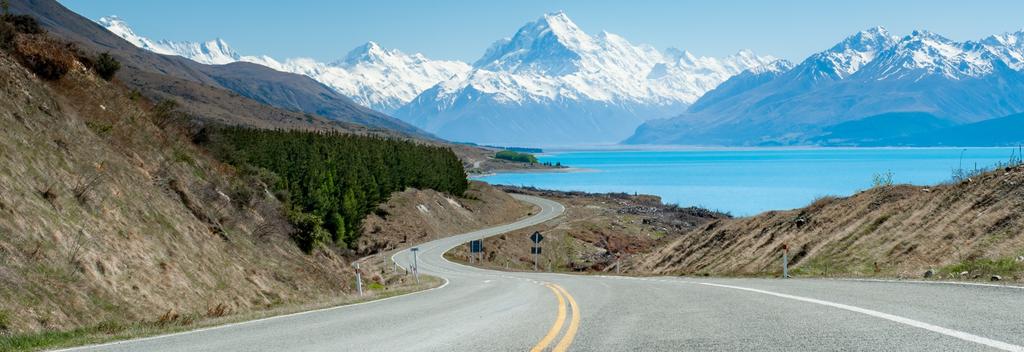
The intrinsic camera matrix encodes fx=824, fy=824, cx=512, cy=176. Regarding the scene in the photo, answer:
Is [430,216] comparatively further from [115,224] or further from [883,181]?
[115,224]

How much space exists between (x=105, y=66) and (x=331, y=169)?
41.7 meters

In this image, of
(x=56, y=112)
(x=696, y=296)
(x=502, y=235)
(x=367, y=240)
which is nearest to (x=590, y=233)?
(x=502, y=235)

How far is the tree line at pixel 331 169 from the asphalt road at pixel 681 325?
90.1ft

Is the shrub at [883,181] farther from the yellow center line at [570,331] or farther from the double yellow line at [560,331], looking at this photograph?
the yellow center line at [570,331]

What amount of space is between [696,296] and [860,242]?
Answer: 42.9 feet

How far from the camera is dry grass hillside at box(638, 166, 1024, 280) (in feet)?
64.6

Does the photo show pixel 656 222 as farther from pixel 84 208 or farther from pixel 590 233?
pixel 84 208

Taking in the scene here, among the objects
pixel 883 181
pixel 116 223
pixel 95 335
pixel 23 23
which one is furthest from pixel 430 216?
pixel 95 335

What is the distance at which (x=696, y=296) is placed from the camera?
15398mm

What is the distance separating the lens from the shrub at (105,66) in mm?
33606

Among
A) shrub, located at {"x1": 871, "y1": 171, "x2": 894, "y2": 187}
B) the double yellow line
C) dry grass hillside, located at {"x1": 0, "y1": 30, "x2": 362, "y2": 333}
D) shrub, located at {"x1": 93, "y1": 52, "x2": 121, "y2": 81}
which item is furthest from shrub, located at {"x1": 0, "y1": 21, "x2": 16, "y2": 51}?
shrub, located at {"x1": 871, "y1": 171, "x2": 894, "y2": 187}

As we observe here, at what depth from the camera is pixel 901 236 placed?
80.4 feet

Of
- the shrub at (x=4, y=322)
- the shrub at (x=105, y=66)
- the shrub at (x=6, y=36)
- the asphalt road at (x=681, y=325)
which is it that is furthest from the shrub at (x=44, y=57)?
the asphalt road at (x=681, y=325)

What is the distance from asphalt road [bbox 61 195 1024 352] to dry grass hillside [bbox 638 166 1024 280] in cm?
537
